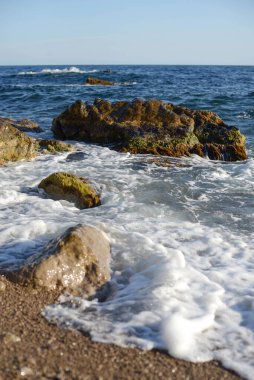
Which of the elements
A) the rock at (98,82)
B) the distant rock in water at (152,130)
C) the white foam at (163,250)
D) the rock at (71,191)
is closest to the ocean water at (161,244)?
the white foam at (163,250)

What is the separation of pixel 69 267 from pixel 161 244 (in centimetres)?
117

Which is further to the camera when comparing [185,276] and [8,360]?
[185,276]

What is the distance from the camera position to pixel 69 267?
3.25 meters

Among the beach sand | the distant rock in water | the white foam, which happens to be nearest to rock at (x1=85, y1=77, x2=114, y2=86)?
the distant rock in water

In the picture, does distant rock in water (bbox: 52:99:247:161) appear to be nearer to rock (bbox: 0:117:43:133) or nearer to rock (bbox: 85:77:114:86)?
rock (bbox: 0:117:43:133)

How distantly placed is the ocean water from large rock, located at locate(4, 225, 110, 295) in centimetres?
15

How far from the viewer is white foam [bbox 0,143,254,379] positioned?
2.67m

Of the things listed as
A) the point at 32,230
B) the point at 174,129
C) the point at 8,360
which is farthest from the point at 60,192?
the point at 174,129

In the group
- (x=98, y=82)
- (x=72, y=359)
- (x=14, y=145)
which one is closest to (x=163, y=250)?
(x=72, y=359)

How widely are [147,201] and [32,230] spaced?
190cm

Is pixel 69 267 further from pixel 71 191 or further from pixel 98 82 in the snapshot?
pixel 98 82

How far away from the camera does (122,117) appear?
9.38m

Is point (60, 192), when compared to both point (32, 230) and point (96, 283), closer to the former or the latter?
point (32, 230)

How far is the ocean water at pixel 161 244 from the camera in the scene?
106 inches
